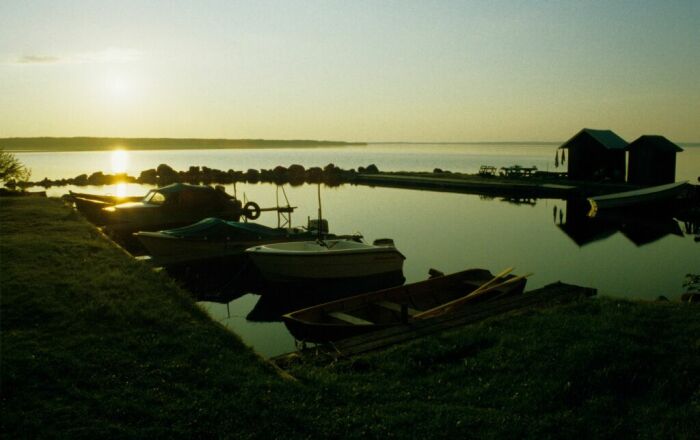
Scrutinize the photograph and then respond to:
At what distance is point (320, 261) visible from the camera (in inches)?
719

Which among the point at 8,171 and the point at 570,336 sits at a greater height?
the point at 8,171

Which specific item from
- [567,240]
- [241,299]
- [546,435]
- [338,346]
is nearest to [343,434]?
[546,435]

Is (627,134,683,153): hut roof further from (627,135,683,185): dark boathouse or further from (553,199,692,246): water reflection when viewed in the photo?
(553,199,692,246): water reflection

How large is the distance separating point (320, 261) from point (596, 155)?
1560 inches

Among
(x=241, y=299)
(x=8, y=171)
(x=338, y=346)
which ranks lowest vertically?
(x=241, y=299)

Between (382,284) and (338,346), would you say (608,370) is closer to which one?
(338,346)

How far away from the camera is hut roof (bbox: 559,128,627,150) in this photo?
48.3 metres

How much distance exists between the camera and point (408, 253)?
25938 mm

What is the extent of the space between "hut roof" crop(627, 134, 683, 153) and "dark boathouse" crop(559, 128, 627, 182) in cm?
140

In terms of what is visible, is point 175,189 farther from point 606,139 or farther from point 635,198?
point 606,139

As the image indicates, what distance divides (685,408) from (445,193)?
49030 millimetres

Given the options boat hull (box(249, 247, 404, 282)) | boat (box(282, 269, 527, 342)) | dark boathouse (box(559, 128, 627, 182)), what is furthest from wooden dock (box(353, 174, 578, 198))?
boat (box(282, 269, 527, 342))

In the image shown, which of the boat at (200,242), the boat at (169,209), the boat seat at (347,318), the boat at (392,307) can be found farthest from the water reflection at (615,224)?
the boat seat at (347,318)

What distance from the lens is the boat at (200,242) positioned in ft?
71.2
